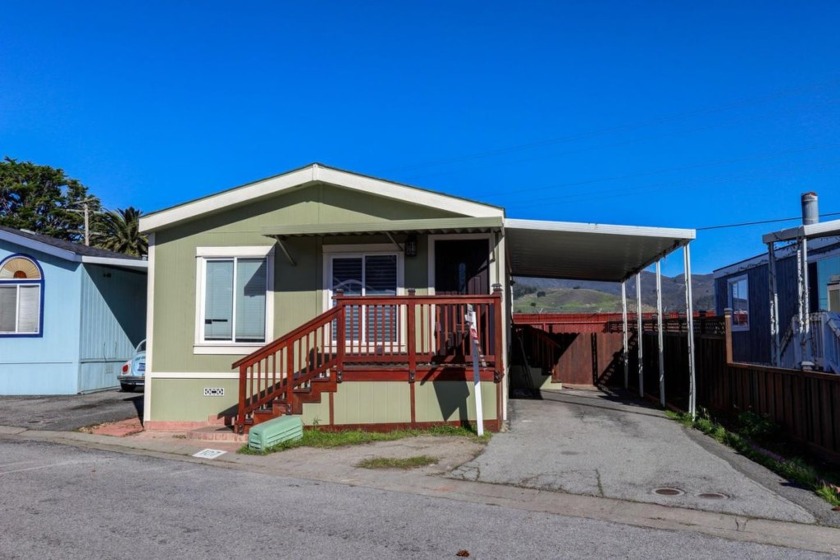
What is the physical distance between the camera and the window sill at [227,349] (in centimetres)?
1080

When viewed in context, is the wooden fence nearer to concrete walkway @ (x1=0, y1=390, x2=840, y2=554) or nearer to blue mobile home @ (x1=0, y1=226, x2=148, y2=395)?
concrete walkway @ (x1=0, y1=390, x2=840, y2=554)

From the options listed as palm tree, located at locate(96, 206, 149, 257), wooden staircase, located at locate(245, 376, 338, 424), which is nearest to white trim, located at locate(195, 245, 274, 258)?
wooden staircase, located at locate(245, 376, 338, 424)

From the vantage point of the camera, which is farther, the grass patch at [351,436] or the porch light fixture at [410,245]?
the porch light fixture at [410,245]

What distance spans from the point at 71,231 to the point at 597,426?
4188cm

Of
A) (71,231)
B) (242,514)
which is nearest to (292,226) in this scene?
(242,514)

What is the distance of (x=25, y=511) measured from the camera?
19.1 ft

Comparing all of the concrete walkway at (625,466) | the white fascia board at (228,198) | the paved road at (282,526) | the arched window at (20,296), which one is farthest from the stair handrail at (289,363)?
the arched window at (20,296)

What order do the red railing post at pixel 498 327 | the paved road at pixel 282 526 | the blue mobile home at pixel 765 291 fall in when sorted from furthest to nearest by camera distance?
the blue mobile home at pixel 765 291, the red railing post at pixel 498 327, the paved road at pixel 282 526

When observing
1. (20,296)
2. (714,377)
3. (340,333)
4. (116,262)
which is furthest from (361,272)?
(20,296)

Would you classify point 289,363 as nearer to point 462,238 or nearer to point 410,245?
point 410,245

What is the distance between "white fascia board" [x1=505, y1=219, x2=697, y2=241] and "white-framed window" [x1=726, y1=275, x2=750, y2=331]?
8836 millimetres

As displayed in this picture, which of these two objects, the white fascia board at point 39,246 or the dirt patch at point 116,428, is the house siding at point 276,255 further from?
the white fascia board at point 39,246

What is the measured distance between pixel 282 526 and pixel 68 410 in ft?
30.6

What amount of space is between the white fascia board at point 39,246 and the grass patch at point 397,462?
34.9 feet
